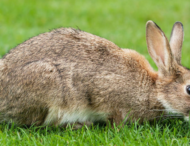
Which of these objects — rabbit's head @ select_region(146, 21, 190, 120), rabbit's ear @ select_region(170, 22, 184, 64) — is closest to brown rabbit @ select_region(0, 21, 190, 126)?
rabbit's head @ select_region(146, 21, 190, 120)

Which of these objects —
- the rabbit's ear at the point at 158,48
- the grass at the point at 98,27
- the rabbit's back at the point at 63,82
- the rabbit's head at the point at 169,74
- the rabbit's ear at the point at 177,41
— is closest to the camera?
the grass at the point at 98,27

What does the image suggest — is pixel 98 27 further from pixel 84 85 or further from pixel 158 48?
pixel 84 85

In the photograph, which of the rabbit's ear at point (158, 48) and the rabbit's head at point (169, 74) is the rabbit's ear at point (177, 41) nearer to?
the rabbit's head at point (169, 74)

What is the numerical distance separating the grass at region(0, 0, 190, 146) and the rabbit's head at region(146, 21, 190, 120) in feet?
1.07

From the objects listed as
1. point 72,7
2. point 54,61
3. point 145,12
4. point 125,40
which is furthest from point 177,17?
point 54,61

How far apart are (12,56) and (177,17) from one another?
11.5 m

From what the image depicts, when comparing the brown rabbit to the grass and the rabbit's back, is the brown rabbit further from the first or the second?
the grass

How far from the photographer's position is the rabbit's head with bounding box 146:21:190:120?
16.4 ft

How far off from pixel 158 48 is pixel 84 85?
1399mm

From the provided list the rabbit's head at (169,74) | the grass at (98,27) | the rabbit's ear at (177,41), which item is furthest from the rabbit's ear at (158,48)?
the grass at (98,27)

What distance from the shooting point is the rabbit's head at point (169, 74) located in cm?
500

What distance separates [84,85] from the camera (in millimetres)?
5043

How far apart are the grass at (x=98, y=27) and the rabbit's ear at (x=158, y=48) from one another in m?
0.90

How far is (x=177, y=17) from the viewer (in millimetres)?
15273
